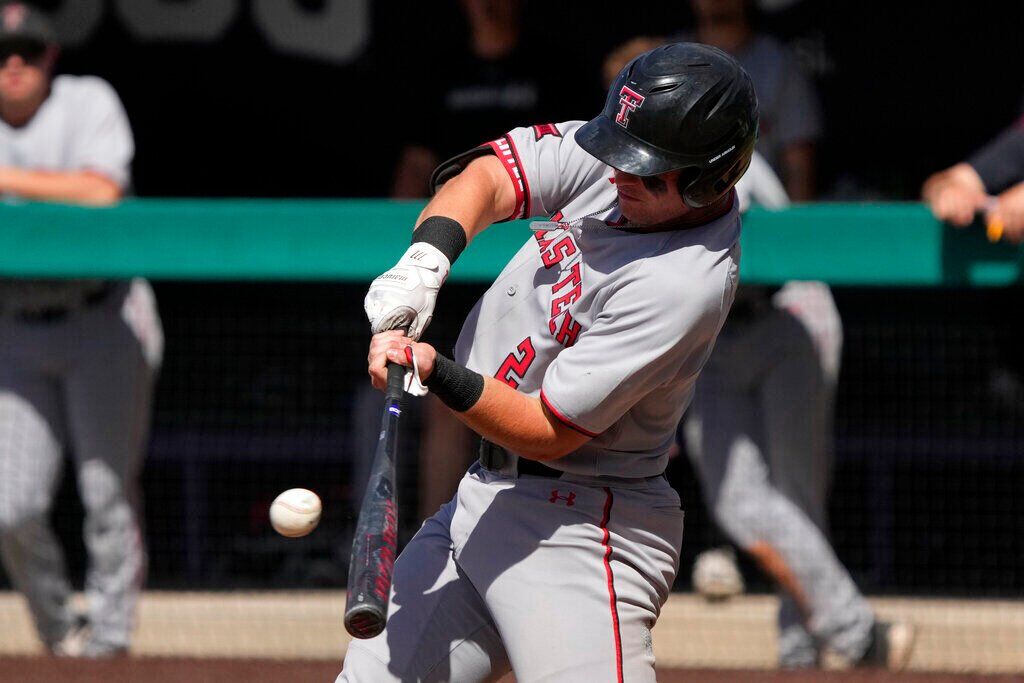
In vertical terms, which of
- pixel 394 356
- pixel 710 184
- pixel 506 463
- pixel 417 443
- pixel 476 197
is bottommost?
pixel 417 443

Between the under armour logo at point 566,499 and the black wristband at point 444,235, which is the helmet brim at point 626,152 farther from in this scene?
the under armour logo at point 566,499

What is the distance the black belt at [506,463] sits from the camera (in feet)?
7.62

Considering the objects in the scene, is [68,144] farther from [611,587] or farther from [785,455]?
[611,587]

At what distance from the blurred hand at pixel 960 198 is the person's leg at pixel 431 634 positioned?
1582 millimetres

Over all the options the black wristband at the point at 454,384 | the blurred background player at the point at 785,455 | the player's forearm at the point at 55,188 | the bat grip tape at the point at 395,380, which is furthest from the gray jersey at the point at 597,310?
the player's forearm at the point at 55,188

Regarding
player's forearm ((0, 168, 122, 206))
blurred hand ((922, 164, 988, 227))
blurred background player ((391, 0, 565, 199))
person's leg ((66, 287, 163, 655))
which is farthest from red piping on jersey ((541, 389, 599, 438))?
blurred background player ((391, 0, 565, 199))

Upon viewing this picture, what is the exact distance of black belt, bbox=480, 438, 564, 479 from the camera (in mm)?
2322

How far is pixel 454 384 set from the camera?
2109 mm

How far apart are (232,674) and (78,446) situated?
728 mm

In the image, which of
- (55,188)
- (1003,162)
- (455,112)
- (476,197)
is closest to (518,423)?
(476,197)

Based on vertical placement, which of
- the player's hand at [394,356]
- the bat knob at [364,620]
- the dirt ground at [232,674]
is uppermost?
the player's hand at [394,356]

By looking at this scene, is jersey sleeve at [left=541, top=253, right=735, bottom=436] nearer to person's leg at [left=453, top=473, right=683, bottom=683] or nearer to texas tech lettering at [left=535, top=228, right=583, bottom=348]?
texas tech lettering at [left=535, top=228, right=583, bottom=348]

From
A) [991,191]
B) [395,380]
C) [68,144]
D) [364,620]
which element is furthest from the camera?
[68,144]

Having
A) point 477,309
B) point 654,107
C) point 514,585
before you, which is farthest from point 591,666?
point 654,107
